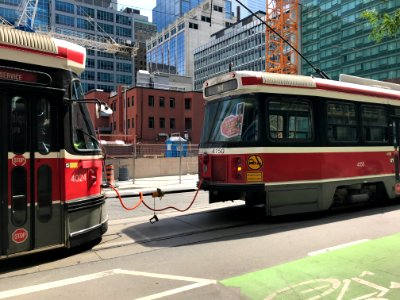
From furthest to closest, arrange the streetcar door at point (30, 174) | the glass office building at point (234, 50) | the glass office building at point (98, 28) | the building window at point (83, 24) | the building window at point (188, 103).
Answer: the glass office building at point (234, 50)
the building window at point (83, 24)
the glass office building at point (98, 28)
the building window at point (188, 103)
the streetcar door at point (30, 174)

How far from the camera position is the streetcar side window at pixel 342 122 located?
30.0 ft

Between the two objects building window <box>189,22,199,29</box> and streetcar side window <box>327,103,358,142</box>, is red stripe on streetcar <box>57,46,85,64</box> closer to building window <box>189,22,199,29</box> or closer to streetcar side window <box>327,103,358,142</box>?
streetcar side window <box>327,103,358,142</box>

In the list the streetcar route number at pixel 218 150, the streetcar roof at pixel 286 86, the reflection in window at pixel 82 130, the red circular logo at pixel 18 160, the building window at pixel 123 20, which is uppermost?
the building window at pixel 123 20

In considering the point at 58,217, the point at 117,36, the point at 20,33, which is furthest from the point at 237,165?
the point at 117,36

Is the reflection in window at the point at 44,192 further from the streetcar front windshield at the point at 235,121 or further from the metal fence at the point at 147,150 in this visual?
the metal fence at the point at 147,150

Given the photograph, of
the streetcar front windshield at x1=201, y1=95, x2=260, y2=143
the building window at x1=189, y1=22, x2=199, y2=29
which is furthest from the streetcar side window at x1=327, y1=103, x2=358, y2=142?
the building window at x1=189, y1=22, x2=199, y2=29

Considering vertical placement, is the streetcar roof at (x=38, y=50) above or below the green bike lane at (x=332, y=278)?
above

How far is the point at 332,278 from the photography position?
16.7ft

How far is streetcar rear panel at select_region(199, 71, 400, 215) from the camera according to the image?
321 inches

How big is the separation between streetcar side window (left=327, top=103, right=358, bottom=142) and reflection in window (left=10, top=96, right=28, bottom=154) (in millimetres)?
6413

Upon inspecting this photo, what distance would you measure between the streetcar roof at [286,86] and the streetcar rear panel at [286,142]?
0.07 ft

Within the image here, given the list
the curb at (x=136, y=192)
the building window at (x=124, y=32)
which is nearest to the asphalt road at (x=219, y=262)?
the curb at (x=136, y=192)

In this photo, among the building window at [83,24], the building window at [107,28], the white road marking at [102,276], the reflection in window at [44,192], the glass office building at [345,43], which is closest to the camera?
the white road marking at [102,276]

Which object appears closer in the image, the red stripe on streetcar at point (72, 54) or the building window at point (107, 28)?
the red stripe on streetcar at point (72, 54)
